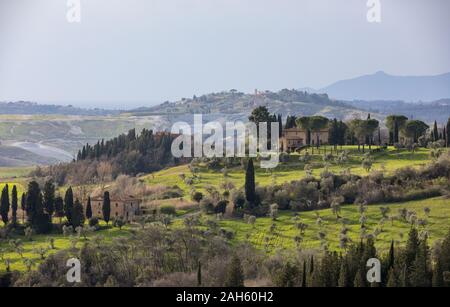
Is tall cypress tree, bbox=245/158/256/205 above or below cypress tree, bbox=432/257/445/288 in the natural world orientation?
above

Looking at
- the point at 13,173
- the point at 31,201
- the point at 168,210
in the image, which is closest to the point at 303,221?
the point at 168,210

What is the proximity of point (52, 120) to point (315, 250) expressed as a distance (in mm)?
139046

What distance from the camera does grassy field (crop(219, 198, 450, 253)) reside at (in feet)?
149

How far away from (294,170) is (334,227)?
14909 mm

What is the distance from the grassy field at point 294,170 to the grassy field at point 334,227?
6444 millimetres

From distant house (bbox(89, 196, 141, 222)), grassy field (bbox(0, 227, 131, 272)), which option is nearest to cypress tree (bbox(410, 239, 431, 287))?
grassy field (bbox(0, 227, 131, 272))

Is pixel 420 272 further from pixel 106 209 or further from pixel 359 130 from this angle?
pixel 359 130

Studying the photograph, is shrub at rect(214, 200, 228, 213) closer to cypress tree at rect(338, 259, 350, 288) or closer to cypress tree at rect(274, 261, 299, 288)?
cypress tree at rect(274, 261, 299, 288)

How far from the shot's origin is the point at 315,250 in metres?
43.2

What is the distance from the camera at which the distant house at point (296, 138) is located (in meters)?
72.8

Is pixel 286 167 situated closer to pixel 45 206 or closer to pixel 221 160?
pixel 221 160

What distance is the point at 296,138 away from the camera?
73.4 meters

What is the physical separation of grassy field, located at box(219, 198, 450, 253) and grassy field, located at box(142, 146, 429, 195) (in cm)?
644
